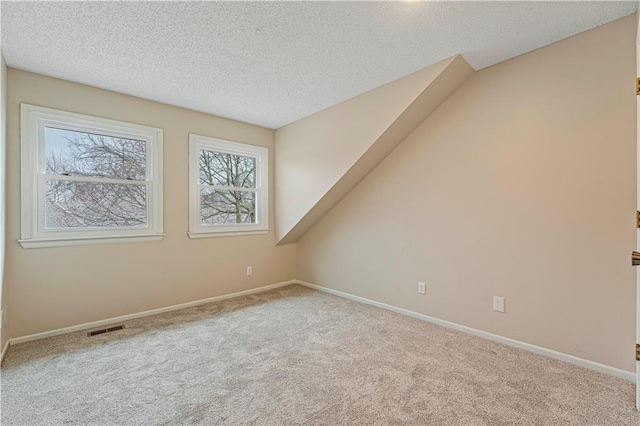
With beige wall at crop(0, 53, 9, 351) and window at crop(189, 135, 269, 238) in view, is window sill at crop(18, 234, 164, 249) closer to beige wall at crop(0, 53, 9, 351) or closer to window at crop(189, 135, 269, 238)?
beige wall at crop(0, 53, 9, 351)

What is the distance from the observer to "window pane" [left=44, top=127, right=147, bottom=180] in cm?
274

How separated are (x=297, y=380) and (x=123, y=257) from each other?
2.30m

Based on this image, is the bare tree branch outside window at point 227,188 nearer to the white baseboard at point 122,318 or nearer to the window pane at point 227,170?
the window pane at point 227,170

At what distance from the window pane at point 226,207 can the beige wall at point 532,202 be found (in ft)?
6.52

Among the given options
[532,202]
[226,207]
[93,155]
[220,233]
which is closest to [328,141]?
[226,207]

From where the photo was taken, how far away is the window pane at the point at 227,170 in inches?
148

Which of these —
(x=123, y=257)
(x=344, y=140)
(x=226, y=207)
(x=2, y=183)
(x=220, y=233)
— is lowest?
(x=123, y=257)

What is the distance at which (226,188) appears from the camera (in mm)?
3945

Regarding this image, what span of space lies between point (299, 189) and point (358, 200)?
82cm

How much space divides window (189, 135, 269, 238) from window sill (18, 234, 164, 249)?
1.68 feet

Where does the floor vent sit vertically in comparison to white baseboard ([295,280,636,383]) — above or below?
below

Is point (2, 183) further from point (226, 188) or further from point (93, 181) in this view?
point (226, 188)

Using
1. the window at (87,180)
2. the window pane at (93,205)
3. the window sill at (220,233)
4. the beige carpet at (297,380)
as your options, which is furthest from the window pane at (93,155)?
the beige carpet at (297,380)

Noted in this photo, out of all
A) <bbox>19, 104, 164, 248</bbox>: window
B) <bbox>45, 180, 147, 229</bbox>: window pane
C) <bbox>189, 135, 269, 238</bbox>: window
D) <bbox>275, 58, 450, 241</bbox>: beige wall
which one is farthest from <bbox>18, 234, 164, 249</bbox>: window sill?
<bbox>275, 58, 450, 241</bbox>: beige wall
